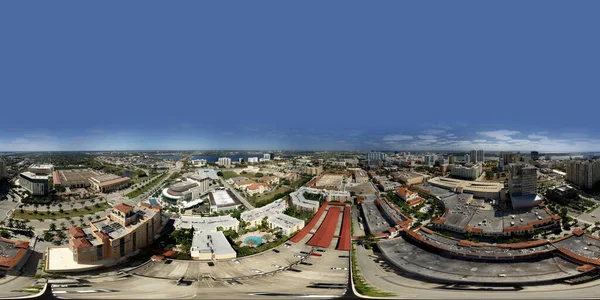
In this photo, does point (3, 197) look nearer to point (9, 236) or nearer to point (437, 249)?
point (9, 236)

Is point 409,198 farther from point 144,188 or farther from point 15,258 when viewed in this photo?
point 144,188

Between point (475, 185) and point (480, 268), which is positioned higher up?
point (475, 185)

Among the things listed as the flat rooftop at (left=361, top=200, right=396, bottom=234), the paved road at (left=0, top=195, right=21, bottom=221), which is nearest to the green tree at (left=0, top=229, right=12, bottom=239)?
the paved road at (left=0, top=195, right=21, bottom=221)

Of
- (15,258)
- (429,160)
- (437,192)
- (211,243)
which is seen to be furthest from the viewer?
(429,160)

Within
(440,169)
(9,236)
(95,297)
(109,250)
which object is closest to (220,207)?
(109,250)

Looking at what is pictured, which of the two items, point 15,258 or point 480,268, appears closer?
point 15,258

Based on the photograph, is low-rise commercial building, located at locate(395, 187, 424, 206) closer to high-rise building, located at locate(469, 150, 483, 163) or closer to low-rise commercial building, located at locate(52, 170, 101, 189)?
high-rise building, located at locate(469, 150, 483, 163)

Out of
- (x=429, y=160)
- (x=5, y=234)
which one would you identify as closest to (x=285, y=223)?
(x=5, y=234)
